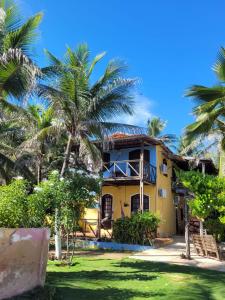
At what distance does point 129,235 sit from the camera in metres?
18.7

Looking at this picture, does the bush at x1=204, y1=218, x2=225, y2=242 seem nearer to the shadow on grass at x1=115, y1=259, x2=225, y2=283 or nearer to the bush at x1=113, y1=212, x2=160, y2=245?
the shadow on grass at x1=115, y1=259, x2=225, y2=283

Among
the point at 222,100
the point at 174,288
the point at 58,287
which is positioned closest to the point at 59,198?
the point at 58,287

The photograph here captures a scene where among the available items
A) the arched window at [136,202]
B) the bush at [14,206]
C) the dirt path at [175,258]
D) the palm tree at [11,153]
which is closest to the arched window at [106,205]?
the arched window at [136,202]

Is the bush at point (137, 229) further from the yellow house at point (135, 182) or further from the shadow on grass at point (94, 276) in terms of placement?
the shadow on grass at point (94, 276)

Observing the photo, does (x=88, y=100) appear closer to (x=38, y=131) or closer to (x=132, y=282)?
(x=38, y=131)

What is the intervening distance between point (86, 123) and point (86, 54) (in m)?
3.20

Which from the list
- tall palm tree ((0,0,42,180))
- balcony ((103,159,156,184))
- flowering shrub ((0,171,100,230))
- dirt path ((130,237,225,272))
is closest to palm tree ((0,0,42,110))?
tall palm tree ((0,0,42,180))

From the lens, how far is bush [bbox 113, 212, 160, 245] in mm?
18391

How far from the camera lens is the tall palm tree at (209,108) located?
1534 centimetres

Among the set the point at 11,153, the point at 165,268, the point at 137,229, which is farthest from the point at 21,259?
the point at 11,153

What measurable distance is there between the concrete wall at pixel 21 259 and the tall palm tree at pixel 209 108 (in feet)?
32.5

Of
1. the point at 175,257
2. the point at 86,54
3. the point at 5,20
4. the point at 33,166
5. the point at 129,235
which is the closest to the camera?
the point at 5,20

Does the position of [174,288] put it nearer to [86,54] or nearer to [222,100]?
[222,100]

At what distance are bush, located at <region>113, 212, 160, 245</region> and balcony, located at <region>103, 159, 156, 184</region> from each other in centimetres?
287
